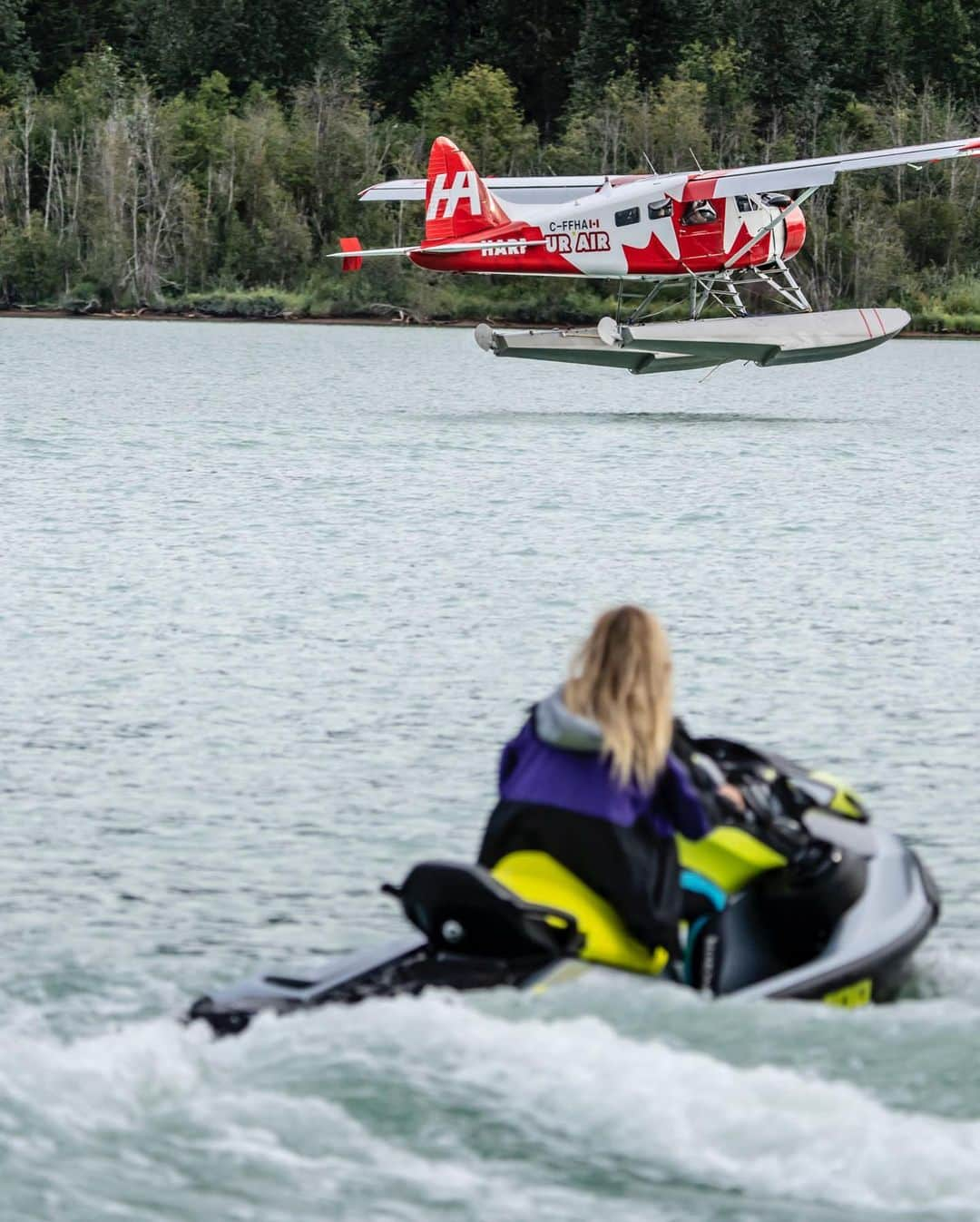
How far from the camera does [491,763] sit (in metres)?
10.3

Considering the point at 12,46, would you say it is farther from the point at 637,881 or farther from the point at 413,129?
the point at 637,881

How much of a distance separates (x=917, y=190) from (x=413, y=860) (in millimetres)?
75850

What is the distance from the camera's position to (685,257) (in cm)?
3200

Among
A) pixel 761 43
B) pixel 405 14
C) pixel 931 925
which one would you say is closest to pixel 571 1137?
pixel 931 925

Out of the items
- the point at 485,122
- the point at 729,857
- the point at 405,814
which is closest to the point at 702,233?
the point at 405,814

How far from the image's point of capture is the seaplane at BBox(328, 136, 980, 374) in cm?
3055

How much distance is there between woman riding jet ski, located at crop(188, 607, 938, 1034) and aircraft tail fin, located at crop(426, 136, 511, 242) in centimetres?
2903

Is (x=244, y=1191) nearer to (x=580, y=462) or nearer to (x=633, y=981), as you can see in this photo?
(x=633, y=981)

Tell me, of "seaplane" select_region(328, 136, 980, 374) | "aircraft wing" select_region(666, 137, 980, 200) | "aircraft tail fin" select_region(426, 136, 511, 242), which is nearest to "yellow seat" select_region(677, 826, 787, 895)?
"seaplane" select_region(328, 136, 980, 374)

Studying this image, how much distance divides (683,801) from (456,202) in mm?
30006

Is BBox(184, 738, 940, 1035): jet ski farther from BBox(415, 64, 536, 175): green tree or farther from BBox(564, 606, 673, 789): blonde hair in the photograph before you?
BBox(415, 64, 536, 175): green tree

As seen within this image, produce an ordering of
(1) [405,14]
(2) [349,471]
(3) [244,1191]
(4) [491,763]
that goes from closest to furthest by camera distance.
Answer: (3) [244,1191] < (4) [491,763] < (2) [349,471] < (1) [405,14]

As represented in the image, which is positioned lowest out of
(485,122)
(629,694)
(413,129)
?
(629,694)

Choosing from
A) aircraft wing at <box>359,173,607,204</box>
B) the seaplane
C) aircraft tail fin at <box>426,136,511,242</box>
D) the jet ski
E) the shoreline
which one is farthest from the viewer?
the shoreline
